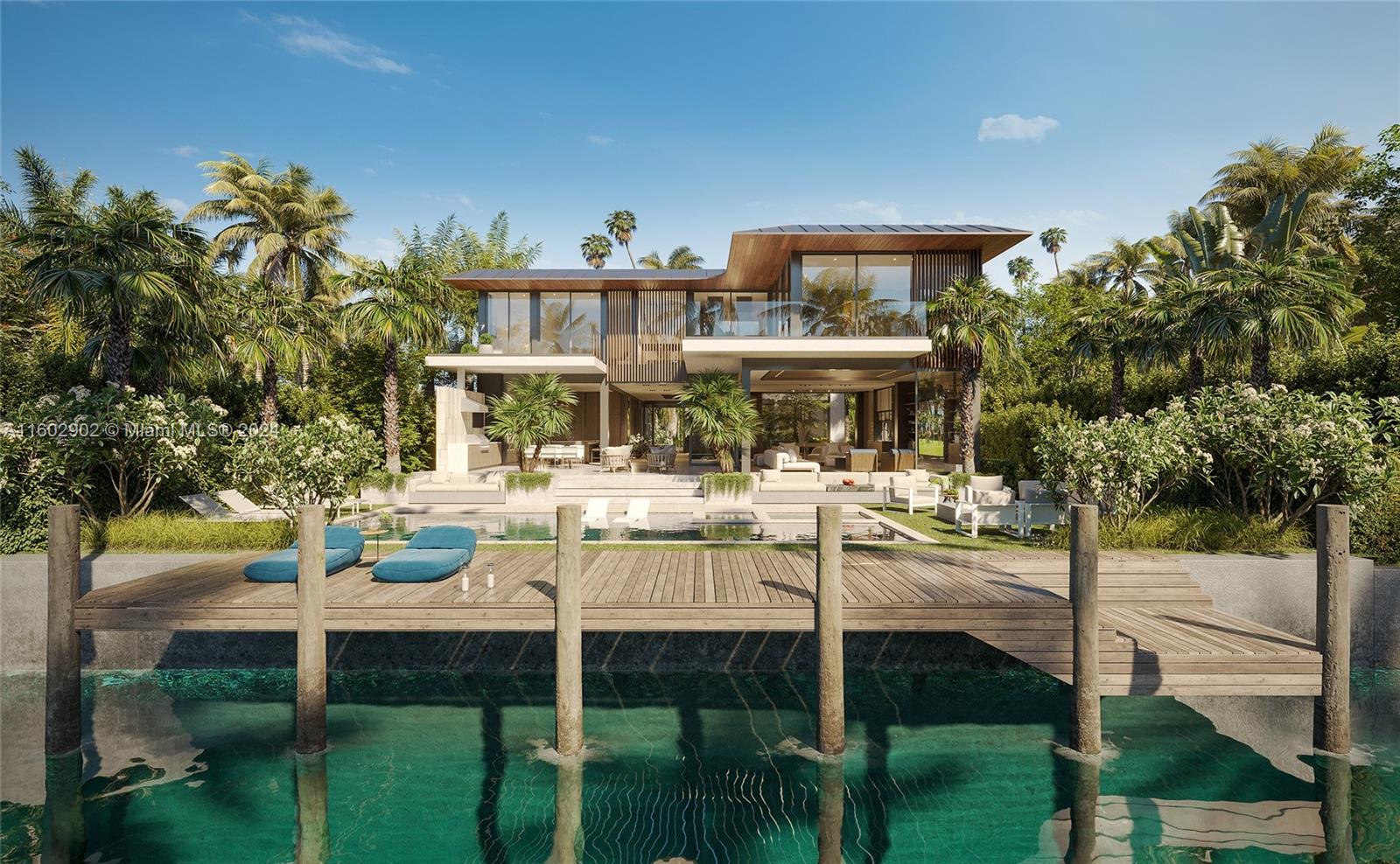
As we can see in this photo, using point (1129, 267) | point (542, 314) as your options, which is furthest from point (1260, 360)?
point (1129, 267)

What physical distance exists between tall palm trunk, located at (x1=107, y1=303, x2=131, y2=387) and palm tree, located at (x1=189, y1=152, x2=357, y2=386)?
1277 centimetres

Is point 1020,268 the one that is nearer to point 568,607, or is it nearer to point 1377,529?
point 1377,529

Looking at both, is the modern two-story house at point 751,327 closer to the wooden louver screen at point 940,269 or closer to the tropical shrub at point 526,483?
the wooden louver screen at point 940,269

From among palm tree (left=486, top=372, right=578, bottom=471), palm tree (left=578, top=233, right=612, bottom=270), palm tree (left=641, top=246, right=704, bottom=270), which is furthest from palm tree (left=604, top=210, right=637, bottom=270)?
palm tree (left=486, top=372, right=578, bottom=471)

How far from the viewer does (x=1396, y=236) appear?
17.0 m

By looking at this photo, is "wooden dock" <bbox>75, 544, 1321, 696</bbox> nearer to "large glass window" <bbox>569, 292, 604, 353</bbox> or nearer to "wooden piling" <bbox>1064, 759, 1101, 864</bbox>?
"wooden piling" <bbox>1064, 759, 1101, 864</bbox>

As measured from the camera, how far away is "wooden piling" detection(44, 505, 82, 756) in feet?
19.2

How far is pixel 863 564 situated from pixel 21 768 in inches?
346

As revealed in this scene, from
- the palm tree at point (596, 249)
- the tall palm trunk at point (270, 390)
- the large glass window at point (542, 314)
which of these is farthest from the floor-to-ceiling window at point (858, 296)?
the palm tree at point (596, 249)

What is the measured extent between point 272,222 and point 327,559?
23.8 m

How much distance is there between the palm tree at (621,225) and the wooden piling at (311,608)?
4756 centimetres

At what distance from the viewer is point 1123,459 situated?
9672 millimetres

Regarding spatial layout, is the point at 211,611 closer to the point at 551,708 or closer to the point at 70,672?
the point at 70,672

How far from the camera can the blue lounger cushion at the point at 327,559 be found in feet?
22.1
